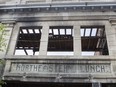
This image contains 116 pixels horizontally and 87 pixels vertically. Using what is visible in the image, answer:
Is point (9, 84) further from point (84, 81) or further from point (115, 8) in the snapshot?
point (115, 8)

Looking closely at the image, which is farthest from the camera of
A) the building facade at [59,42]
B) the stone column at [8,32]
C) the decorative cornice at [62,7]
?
the decorative cornice at [62,7]

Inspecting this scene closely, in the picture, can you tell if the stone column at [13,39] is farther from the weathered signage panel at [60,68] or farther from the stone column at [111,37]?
the stone column at [111,37]

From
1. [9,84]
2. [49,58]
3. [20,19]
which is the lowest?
[9,84]

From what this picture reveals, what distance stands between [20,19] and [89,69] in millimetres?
6609

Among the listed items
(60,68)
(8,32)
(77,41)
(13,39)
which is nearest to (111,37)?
(77,41)

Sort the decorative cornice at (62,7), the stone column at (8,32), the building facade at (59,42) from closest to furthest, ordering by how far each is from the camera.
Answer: the building facade at (59,42), the stone column at (8,32), the decorative cornice at (62,7)

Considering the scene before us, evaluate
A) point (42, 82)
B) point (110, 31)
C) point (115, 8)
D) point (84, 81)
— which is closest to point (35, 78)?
point (42, 82)

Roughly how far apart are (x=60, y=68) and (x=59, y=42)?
4295 millimetres

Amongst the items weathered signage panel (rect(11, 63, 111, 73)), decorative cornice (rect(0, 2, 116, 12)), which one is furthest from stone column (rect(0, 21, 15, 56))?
weathered signage panel (rect(11, 63, 111, 73))

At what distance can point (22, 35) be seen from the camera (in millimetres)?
15625

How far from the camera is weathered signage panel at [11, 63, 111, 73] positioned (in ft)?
40.0

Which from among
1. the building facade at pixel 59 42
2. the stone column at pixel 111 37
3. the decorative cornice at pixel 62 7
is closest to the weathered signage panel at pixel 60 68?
the building facade at pixel 59 42

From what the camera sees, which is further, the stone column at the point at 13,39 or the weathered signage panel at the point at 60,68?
the stone column at the point at 13,39

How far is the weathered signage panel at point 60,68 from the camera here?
12188 mm
